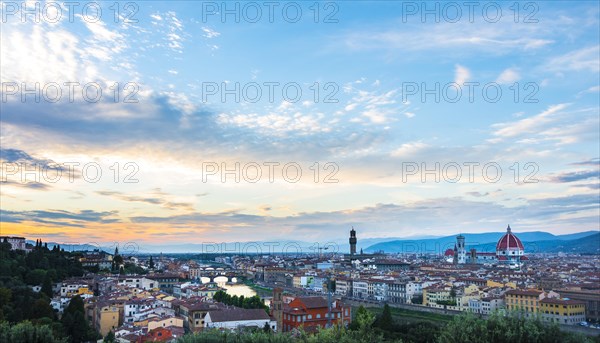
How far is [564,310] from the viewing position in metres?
33.1

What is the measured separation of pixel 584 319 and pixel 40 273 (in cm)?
3653

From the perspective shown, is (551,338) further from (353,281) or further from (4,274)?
(353,281)

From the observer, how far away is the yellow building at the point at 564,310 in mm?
33062

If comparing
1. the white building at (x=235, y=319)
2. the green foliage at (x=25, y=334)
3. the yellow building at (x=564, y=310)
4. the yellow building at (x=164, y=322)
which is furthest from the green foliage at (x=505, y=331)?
the yellow building at (x=564, y=310)

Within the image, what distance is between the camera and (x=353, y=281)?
57.1 metres

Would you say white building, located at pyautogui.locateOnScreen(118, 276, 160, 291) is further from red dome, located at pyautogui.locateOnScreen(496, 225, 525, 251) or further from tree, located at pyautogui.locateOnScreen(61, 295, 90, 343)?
red dome, located at pyautogui.locateOnScreen(496, 225, 525, 251)

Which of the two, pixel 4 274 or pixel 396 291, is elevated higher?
pixel 4 274

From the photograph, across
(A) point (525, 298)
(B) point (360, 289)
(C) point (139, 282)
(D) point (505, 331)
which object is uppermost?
(D) point (505, 331)

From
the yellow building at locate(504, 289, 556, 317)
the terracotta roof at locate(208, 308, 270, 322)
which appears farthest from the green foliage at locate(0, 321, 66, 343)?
the yellow building at locate(504, 289, 556, 317)

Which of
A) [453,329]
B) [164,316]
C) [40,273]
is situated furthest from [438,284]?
[453,329]

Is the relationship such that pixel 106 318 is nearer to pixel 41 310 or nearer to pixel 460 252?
pixel 41 310

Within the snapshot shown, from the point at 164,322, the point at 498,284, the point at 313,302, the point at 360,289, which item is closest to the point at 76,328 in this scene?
the point at 164,322

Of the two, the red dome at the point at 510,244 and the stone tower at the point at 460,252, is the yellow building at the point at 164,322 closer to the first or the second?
the red dome at the point at 510,244

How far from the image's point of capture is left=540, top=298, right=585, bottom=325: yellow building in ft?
108
